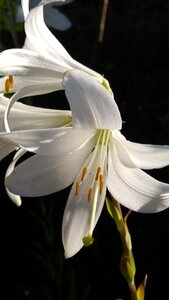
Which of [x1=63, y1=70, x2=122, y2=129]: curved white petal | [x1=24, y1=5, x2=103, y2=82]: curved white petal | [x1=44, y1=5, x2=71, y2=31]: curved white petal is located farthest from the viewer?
[x1=44, y1=5, x2=71, y2=31]: curved white petal

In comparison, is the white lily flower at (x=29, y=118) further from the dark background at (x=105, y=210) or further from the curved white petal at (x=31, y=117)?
the dark background at (x=105, y=210)

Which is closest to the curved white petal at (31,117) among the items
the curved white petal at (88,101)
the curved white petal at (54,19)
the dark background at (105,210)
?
the curved white petal at (88,101)

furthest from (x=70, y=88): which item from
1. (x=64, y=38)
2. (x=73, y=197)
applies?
(x=64, y=38)

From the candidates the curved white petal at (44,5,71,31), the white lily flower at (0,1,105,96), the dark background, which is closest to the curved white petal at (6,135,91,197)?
the white lily flower at (0,1,105,96)

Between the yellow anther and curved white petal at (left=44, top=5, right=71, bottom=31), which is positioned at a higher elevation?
the yellow anther

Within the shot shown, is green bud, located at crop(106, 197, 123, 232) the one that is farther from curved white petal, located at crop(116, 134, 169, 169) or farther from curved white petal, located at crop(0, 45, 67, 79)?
curved white petal, located at crop(0, 45, 67, 79)

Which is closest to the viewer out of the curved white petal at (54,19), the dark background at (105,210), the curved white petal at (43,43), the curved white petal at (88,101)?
the curved white petal at (88,101)

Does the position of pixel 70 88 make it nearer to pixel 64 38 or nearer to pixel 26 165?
pixel 26 165
